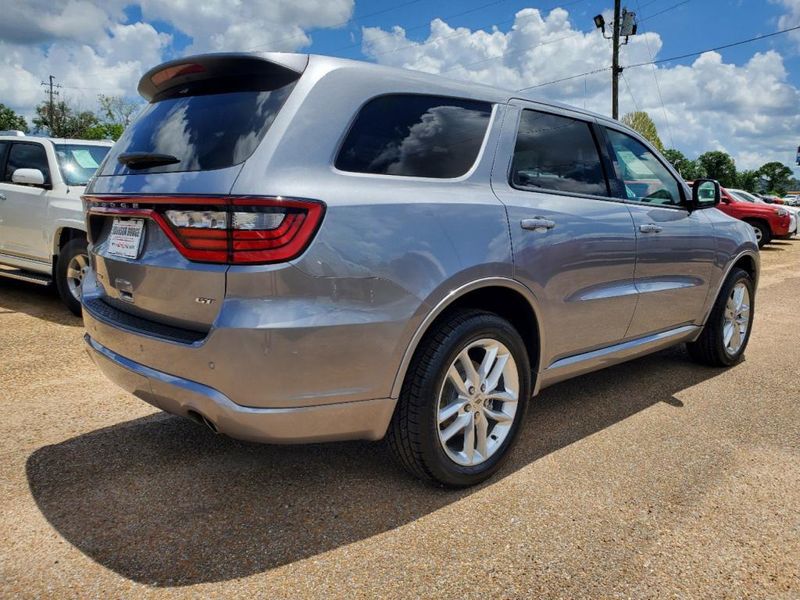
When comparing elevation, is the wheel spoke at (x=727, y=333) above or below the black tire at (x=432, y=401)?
below

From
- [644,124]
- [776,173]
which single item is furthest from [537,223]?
[776,173]

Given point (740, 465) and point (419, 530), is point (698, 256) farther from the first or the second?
point (419, 530)

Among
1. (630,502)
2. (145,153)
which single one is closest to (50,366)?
(145,153)

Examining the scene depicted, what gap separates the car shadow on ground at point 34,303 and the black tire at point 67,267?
0.46ft

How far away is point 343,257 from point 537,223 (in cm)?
112

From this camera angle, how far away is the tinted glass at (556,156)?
296cm

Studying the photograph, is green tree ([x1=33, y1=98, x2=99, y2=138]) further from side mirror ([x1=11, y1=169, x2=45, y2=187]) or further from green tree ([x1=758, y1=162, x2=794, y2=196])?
green tree ([x1=758, y1=162, x2=794, y2=196])

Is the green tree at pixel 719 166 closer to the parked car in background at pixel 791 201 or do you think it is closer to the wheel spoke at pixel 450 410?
the parked car in background at pixel 791 201

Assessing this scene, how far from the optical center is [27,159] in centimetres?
657

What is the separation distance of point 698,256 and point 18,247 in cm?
650

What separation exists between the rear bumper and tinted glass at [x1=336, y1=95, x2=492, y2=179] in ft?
2.97

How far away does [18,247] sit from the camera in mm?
6422

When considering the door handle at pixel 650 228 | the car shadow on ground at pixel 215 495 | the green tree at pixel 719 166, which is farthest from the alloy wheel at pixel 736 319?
the green tree at pixel 719 166

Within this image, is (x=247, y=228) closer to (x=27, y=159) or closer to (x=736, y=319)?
(x=736, y=319)
